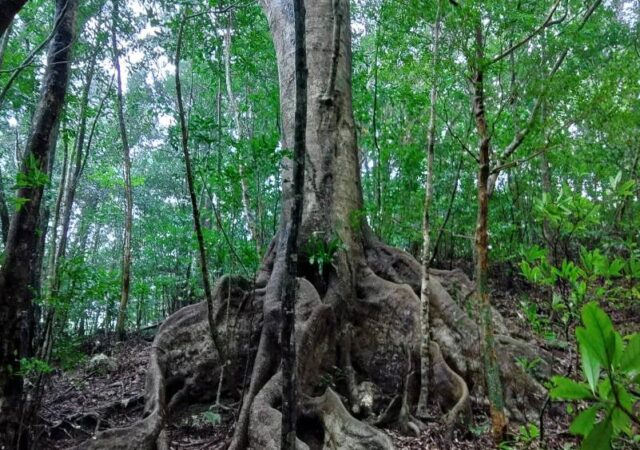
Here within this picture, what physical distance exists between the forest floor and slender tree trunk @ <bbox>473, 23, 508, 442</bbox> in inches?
7.2

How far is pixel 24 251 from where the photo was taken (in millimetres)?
3598

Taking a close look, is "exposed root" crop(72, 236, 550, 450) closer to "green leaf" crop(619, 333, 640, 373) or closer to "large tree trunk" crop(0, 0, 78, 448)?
"large tree trunk" crop(0, 0, 78, 448)

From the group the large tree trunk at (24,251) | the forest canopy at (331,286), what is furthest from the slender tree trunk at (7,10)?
the large tree trunk at (24,251)

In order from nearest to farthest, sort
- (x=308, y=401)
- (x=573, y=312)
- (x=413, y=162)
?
(x=573, y=312) < (x=308, y=401) < (x=413, y=162)

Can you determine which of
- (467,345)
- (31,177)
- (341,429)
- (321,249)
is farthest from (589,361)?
(467,345)

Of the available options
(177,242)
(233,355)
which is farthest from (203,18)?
(233,355)

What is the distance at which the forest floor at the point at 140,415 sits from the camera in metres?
3.73

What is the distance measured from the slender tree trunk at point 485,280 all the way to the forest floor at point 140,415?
0.60 ft

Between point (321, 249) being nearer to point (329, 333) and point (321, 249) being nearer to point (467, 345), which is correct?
point (329, 333)

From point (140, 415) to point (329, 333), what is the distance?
237cm

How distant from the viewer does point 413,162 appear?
7.68 m

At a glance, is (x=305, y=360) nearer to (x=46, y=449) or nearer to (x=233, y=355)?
(x=233, y=355)

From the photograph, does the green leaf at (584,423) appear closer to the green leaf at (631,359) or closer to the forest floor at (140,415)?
the green leaf at (631,359)

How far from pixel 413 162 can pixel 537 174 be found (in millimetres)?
3592
